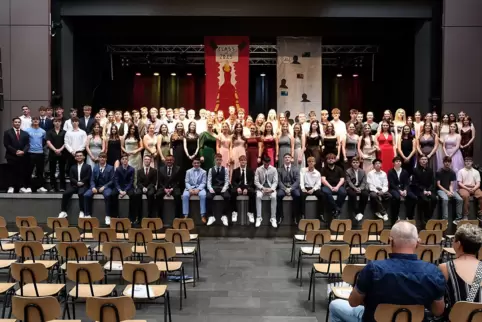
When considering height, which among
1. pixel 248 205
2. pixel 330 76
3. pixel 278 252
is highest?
pixel 330 76

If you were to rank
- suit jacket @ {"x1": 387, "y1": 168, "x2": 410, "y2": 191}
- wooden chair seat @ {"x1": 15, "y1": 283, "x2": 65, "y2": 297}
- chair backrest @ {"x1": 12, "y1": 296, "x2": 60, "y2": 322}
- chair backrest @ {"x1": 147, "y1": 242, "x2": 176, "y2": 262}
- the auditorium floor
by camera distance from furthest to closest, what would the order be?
1. suit jacket @ {"x1": 387, "y1": 168, "x2": 410, "y2": 191}
2. chair backrest @ {"x1": 147, "y1": 242, "x2": 176, "y2": 262}
3. the auditorium floor
4. wooden chair seat @ {"x1": 15, "y1": 283, "x2": 65, "y2": 297}
5. chair backrest @ {"x1": 12, "y1": 296, "x2": 60, "y2": 322}

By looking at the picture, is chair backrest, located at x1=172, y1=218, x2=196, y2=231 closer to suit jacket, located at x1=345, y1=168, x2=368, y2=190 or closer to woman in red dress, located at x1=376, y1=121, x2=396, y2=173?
suit jacket, located at x1=345, y1=168, x2=368, y2=190

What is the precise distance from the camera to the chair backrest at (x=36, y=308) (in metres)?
4.41

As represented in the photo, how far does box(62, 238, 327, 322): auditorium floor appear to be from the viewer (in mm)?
6344

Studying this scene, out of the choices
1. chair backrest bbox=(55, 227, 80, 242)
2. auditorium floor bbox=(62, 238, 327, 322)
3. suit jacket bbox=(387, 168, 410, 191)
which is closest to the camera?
auditorium floor bbox=(62, 238, 327, 322)

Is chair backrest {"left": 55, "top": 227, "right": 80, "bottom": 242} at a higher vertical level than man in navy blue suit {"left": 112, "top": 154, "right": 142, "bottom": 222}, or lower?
lower

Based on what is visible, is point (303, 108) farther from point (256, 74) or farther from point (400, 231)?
point (400, 231)

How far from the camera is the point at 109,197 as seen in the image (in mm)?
11094

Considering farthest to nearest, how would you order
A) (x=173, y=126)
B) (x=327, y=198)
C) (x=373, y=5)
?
(x=373, y=5) → (x=173, y=126) → (x=327, y=198)

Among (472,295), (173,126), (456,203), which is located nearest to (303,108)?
(173,126)

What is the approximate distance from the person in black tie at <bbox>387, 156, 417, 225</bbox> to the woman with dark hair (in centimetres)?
558

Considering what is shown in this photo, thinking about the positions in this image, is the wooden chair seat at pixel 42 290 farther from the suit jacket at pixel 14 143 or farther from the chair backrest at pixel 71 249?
the suit jacket at pixel 14 143

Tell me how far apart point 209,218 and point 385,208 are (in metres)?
3.75

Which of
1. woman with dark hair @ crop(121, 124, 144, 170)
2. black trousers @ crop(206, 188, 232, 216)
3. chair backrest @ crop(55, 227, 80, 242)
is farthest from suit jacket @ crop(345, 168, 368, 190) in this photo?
chair backrest @ crop(55, 227, 80, 242)
